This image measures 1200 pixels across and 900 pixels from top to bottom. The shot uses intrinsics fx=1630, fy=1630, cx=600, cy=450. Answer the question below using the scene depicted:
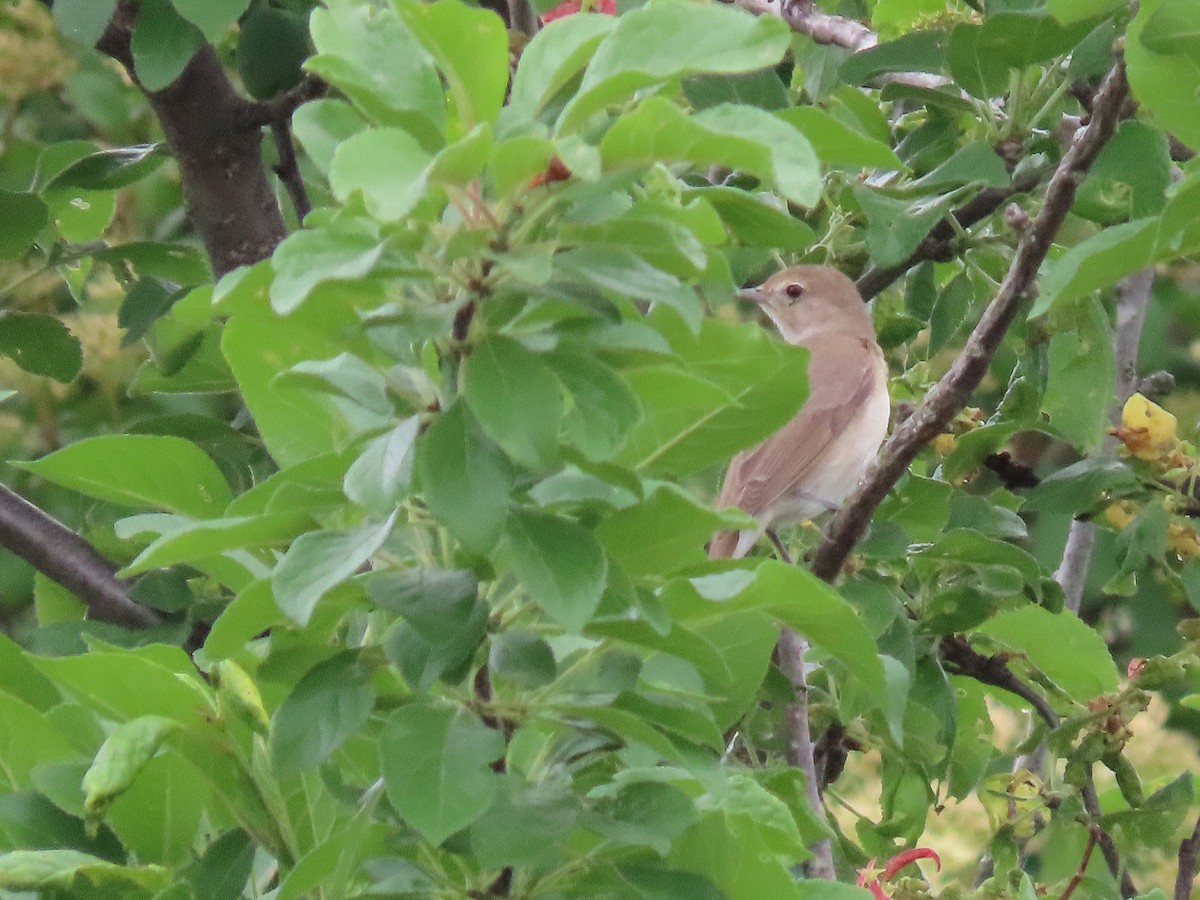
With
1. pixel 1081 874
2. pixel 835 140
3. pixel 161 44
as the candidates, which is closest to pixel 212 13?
pixel 161 44

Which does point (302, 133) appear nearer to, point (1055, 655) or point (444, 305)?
point (444, 305)

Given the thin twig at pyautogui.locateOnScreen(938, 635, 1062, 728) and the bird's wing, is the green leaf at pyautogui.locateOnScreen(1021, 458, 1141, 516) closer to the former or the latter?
the thin twig at pyautogui.locateOnScreen(938, 635, 1062, 728)

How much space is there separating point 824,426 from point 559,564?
10.7ft

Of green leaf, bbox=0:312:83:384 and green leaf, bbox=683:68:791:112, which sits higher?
green leaf, bbox=683:68:791:112

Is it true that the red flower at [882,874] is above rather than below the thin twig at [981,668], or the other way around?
above

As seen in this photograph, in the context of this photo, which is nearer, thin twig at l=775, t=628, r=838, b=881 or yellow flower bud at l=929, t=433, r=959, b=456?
thin twig at l=775, t=628, r=838, b=881

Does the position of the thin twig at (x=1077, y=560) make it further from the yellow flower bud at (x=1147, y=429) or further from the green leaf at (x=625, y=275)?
the green leaf at (x=625, y=275)

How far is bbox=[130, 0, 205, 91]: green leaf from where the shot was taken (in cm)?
268

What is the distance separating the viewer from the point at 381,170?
116cm

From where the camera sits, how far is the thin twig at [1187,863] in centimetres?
268

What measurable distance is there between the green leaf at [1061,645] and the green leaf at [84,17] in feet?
6.15

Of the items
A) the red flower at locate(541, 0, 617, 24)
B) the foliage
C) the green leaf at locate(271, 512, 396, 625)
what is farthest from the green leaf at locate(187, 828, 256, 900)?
the red flower at locate(541, 0, 617, 24)

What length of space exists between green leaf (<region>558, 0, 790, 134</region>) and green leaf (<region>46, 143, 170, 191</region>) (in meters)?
2.12

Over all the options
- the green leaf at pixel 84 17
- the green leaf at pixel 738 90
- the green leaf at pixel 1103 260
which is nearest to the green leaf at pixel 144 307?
the green leaf at pixel 84 17
